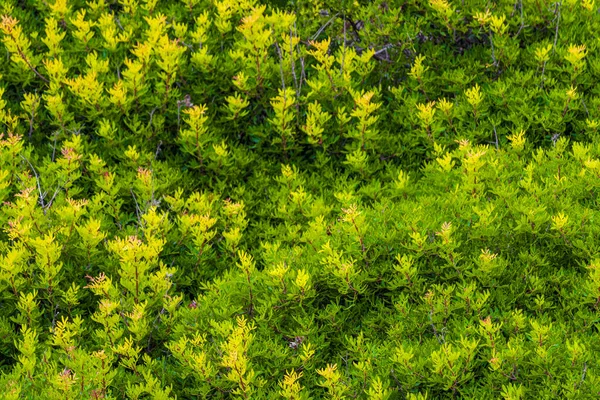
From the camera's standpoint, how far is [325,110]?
5332 mm

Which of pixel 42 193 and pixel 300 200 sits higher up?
pixel 42 193

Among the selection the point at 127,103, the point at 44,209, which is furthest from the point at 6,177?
the point at 127,103

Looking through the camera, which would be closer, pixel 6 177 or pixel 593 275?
pixel 593 275

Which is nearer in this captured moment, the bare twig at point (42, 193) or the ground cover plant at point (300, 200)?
the ground cover plant at point (300, 200)

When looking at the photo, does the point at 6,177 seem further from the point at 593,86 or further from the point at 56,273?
the point at 593,86

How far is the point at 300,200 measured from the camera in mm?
4734

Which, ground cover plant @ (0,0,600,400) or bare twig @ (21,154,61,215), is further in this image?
bare twig @ (21,154,61,215)

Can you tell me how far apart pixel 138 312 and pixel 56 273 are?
557 mm

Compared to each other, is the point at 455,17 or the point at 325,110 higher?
the point at 455,17

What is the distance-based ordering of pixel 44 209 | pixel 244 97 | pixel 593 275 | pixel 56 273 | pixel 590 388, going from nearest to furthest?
pixel 590 388
pixel 593 275
pixel 56 273
pixel 44 209
pixel 244 97

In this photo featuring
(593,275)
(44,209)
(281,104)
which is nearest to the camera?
(593,275)

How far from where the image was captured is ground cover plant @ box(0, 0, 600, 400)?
3703 millimetres

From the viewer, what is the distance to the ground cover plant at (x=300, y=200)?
3.70 m

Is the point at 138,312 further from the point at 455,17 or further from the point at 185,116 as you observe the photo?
the point at 455,17
